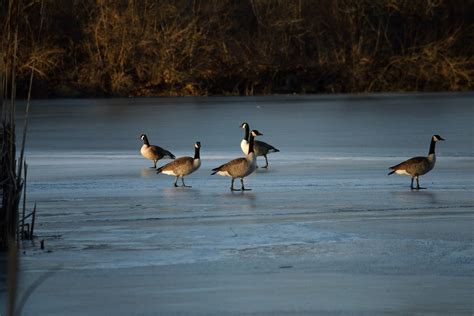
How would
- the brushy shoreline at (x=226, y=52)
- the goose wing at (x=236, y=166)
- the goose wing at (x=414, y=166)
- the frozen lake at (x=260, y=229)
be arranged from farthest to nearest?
1. the brushy shoreline at (x=226, y=52)
2. the goose wing at (x=414, y=166)
3. the goose wing at (x=236, y=166)
4. the frozen lake at (x=260, y=229)

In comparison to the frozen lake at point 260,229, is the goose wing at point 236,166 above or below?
above

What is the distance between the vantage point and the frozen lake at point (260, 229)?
23.2 feet

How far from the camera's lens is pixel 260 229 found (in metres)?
9.88

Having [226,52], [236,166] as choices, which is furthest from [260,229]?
[226,52]

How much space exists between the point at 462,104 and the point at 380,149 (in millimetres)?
10845

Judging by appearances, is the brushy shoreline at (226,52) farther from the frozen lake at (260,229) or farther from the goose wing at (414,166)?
the goose wing at (414,166)

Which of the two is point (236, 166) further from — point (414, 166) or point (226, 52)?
point (226, 52)

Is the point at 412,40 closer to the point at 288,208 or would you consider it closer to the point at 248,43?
the point at 248,43

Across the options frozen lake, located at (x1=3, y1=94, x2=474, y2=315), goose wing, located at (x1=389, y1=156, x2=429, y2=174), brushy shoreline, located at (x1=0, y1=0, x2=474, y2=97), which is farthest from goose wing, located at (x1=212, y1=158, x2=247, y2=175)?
brushy shoreline, located at (x1=0, y1=0, x2=474, y2=97)

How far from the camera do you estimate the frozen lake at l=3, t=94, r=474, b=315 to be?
7086 millimetres

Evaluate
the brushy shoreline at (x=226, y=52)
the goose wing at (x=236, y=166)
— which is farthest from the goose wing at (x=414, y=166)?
the brushy shoreline at (x=226, y=52)

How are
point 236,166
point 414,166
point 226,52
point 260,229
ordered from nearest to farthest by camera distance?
point 260,229
point 236,166
point 414,166
point 226,52

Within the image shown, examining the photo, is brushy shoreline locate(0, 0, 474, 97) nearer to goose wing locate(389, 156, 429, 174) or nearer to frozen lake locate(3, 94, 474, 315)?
frozen lake locate(3, 94, 474, 315)

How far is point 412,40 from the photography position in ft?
131
